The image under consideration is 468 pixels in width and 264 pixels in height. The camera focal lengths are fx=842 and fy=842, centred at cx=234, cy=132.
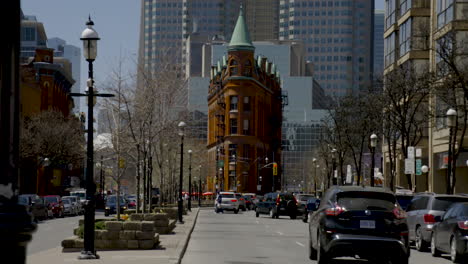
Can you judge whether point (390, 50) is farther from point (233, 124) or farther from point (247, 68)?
point (233, 124)

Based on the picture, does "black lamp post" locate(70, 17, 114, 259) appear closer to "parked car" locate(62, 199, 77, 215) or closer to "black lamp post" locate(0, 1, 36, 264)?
"black lamp post" locate(0, 1, 36, 264)

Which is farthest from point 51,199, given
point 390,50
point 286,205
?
point 390,50

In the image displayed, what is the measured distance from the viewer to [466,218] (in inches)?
810

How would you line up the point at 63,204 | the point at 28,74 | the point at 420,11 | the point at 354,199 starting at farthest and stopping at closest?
1. the point at 28,74
2. the point at 63,204
3. the point at 420,11
4. the point at 354,199

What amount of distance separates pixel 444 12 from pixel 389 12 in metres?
17.4

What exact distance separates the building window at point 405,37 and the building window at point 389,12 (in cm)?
411

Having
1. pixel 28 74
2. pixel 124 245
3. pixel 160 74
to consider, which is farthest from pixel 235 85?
pixel 124 245

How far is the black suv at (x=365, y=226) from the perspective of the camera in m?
16.7

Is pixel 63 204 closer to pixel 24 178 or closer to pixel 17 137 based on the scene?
pixel 24 178

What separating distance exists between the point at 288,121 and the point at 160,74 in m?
155

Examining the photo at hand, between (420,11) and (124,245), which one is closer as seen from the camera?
(124,245)

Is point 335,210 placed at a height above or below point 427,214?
above

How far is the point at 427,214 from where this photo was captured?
996 inches

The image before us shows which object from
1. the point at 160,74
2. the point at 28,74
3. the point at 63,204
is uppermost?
the point at 28,74
